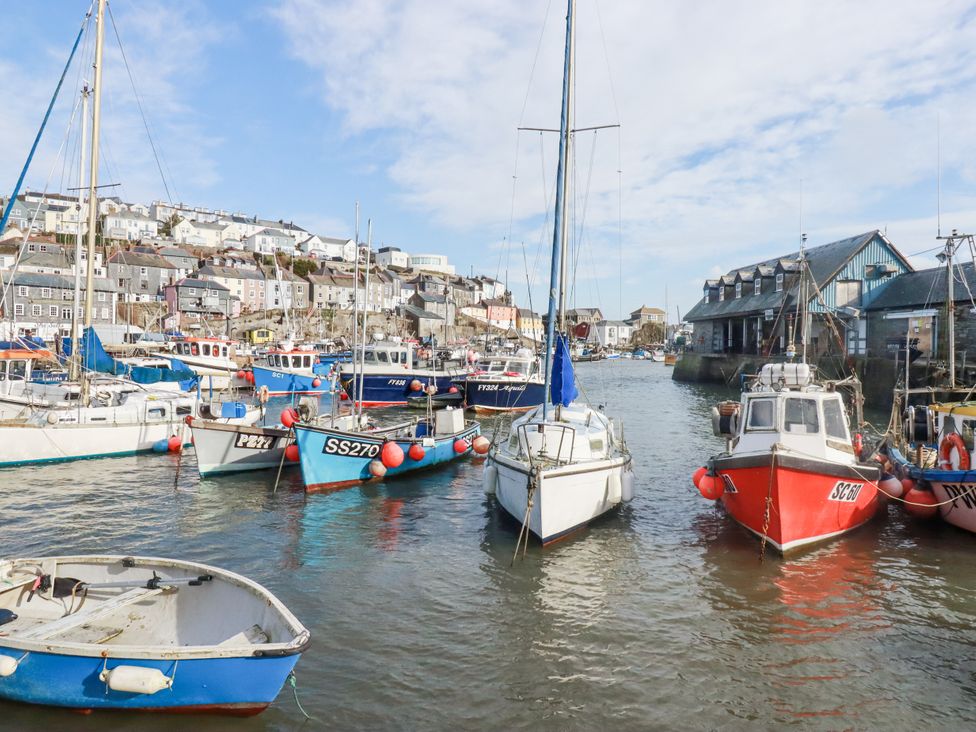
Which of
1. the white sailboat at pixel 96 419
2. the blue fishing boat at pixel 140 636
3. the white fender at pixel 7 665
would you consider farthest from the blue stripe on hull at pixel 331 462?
the white fender at pixel 7 665

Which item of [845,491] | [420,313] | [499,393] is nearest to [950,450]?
[845,491]

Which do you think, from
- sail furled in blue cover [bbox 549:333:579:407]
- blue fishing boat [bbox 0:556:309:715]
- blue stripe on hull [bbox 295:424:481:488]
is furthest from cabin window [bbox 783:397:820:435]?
blue fishing boat [bbox 0:556:309:715]

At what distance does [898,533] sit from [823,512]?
307 cm

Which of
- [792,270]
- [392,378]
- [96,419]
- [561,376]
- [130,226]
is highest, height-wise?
[130,226]

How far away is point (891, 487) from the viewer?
15039 millimetres

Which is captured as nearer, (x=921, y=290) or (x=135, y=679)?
(x=135, y=679)

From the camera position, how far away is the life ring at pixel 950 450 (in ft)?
46.8

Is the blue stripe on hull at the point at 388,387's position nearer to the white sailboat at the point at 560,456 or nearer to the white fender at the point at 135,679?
the white sailboat at the point at 560,456

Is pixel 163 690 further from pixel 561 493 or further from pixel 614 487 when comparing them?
pixel 614 487

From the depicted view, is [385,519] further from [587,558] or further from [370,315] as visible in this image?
[370,315]

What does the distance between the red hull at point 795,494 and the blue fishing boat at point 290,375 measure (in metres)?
35.0

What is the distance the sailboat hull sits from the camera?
44.2 ft

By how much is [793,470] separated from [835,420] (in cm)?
263

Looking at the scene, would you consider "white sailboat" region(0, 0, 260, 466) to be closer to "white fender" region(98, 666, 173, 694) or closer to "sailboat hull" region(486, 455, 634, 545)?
"sailboat hull" region(486, 455, 634, 545)
